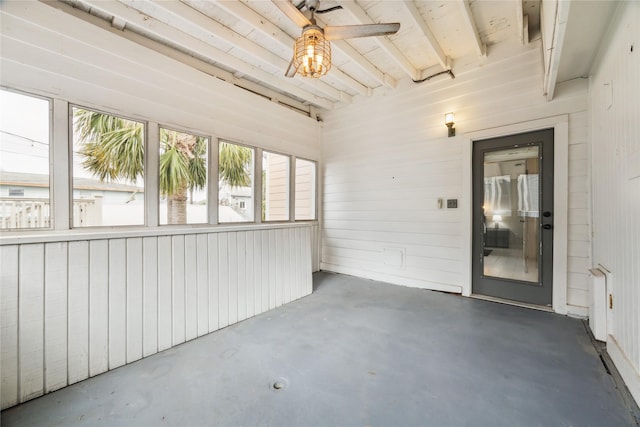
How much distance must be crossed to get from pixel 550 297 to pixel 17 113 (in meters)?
5.72

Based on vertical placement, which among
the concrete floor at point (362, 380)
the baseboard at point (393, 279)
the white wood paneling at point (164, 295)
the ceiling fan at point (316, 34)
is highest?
the ceiling fan at point (316, 34)

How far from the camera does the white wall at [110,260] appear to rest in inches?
69.7

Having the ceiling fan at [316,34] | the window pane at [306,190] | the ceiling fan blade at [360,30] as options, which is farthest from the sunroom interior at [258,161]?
the window pane at [306,190]

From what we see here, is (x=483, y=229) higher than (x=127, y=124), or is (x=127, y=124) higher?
(x=127, y=124)

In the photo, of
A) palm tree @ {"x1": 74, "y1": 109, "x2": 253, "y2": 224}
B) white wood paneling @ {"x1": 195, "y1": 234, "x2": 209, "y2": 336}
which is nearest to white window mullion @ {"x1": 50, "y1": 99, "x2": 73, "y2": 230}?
palm tree @ {"x1": 74, "y1": 109, "x2": 253, "y2": 224}

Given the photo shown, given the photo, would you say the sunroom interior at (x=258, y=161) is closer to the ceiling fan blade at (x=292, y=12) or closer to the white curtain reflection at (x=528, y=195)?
the ceiling fan blade at (x=292, y=12)

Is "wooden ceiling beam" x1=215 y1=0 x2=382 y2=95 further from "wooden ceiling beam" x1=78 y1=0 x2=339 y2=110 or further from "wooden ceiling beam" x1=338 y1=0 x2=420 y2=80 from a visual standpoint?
"wooden ceiling beam" x1=78 y1=0 x2=339 y2=110

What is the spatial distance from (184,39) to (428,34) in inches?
112

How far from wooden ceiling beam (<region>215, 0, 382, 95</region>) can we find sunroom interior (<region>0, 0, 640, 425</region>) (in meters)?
0.02

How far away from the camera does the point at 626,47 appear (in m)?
1.81

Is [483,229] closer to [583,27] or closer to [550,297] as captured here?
[550,297]

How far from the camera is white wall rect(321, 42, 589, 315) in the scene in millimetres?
2920

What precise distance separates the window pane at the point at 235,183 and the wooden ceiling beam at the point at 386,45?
2.26m

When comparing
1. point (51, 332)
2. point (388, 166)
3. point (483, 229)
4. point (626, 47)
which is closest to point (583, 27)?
point (626, 47)
